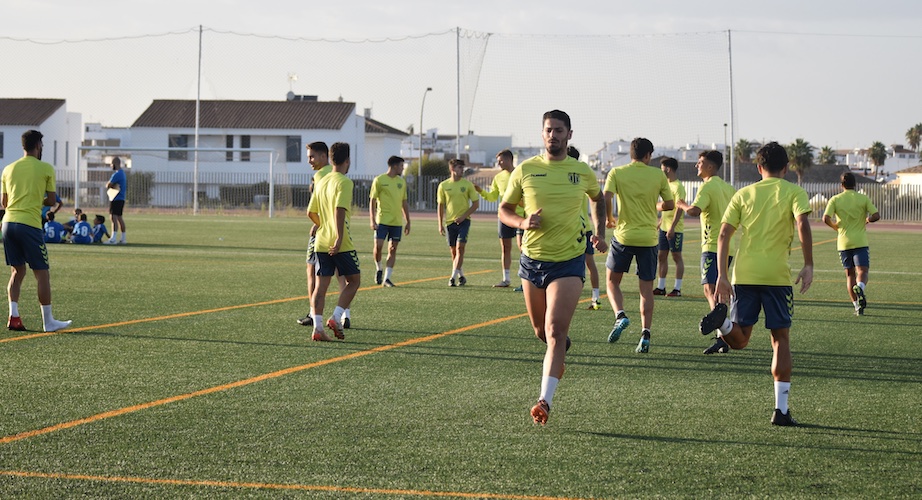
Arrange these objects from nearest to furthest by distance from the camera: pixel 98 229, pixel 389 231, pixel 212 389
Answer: pixel 212 389, pixel 389 231, pixel 98 229

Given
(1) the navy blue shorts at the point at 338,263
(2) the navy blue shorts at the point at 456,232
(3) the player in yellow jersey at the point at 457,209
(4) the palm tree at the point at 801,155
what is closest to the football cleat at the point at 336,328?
(1) the navy blue shorts at the point at 338,263

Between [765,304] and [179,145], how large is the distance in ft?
251

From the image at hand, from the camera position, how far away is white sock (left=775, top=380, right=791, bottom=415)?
286 inches

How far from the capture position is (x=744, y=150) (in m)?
117

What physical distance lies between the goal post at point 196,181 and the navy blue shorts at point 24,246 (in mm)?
39614

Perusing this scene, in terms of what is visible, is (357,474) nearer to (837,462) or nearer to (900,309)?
(837,462)

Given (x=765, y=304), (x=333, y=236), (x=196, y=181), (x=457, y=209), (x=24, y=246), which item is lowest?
(x=765, y=304)

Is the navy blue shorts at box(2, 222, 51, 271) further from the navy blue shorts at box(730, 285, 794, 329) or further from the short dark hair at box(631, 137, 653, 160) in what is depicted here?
the navy blue shorts at box(730, 285, 794, 329)

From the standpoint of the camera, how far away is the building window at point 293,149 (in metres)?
79.0

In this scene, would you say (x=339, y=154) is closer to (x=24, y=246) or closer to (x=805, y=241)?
(x=24, y=246)

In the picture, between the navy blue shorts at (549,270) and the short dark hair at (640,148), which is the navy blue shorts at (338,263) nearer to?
the short dark hair at (640,148)

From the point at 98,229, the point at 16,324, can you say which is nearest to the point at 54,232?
the point at 98,229

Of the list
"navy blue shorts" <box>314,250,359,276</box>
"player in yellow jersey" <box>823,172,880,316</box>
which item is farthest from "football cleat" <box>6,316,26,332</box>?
"player in yellow jersey" <box>823,172,880,316</box>

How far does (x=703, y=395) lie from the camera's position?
8.34m
